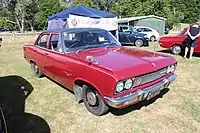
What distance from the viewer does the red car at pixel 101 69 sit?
3.49m

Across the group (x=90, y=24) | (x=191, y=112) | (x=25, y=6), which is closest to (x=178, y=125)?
(x=191, y=112)

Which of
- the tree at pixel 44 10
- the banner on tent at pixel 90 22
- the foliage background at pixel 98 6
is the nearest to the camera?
the banner on tent at pixel 90 22

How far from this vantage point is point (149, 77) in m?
3.82

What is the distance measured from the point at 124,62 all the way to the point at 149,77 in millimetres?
516

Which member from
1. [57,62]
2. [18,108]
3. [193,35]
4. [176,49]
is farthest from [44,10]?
[18,108]

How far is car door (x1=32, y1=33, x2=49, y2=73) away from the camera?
5.71 m

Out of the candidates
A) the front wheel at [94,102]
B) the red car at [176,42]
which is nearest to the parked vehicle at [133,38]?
the red car at [176,42]

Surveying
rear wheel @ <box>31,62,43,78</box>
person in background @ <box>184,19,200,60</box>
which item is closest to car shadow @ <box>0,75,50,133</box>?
rear wheel @ <box>31,62,43,78</box>

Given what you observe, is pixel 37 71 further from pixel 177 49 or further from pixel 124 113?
pixel 177 49

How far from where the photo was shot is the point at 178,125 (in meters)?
3.75

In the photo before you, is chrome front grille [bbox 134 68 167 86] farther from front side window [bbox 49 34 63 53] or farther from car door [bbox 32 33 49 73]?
car door [bbox 32 33 49 73]

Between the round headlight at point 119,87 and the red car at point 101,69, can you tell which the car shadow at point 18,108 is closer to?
the red car at point 101,69

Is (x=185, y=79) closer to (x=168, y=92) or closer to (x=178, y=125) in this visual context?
(x=168, y=92)

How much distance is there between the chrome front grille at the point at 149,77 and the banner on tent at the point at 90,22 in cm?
909
